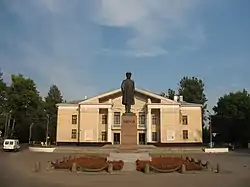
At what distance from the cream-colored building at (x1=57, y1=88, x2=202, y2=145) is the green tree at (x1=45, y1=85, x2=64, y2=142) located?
1981cm

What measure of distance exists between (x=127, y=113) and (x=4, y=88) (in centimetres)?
5332

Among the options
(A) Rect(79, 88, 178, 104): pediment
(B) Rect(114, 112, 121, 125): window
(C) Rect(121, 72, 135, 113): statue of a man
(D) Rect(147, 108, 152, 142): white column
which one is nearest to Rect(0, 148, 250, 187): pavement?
(C) Rect(121, 72, 135, 113): statue of a man

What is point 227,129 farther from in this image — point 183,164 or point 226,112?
point 183,164

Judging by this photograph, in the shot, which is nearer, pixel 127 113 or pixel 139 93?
pixel 127 113

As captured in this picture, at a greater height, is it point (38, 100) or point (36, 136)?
point (38, 100)

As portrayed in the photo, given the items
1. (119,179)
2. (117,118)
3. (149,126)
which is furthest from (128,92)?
(117,118)

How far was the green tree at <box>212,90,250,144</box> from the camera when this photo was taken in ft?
267

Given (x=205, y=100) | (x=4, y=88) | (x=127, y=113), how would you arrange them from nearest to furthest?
(x=127, y=113) < (x=4, y=88) < (x=205, y=100)

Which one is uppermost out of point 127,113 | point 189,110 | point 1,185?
point 189,110

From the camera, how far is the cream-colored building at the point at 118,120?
6606 centimetres

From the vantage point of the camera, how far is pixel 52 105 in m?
100

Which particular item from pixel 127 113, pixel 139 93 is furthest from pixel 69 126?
pixel 127 113

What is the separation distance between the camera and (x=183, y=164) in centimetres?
2223

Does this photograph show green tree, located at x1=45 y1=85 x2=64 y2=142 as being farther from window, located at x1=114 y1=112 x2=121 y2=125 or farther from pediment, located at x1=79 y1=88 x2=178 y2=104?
window, located at x1=114 y1=112 x2=121 y2=125
